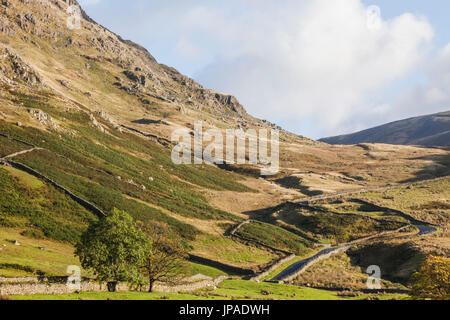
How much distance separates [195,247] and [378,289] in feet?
121

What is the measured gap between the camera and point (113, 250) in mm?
38250

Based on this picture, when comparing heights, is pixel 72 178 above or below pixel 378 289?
above

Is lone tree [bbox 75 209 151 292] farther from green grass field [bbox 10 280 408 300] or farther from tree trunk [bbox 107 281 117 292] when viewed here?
green grass field [bbox 10 280 408 300]

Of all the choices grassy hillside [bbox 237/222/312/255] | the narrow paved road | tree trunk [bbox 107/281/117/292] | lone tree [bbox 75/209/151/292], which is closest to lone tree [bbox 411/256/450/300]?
lone tree [bbox 75/209/151/292]

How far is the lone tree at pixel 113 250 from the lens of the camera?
121 ft

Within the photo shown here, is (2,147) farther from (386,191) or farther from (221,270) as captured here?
(386,191)

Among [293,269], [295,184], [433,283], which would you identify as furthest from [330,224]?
[295,184]

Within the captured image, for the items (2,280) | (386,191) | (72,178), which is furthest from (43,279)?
(386,191)

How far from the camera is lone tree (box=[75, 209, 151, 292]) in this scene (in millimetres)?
36875

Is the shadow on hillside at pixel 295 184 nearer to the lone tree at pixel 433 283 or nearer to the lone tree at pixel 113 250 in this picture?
the lone tree at pixel 433 283

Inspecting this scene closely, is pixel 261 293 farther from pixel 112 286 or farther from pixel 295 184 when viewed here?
pixel 295 184

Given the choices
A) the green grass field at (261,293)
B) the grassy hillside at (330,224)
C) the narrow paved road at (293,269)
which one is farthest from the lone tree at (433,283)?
the grassy hillside at (330,224)

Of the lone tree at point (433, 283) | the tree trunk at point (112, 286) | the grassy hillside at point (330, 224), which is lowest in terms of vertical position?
the tree trunk at point (112, 286)

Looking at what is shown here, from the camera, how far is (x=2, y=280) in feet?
105
